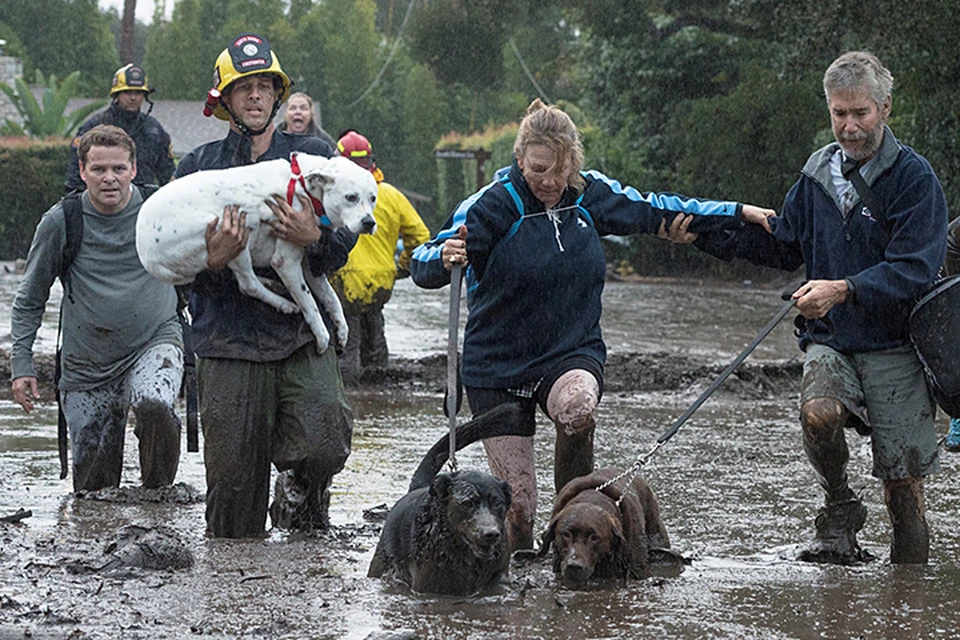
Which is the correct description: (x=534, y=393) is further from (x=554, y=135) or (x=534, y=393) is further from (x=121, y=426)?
(x=121, y=426)

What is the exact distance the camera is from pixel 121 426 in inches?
303

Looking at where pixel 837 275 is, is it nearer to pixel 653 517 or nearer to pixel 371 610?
pixel 653 517

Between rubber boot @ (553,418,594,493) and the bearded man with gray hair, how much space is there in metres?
0.95

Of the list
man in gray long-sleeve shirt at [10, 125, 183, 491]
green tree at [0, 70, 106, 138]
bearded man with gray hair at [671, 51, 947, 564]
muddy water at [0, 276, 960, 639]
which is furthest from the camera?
green tree at [0, 70, 106, 138]

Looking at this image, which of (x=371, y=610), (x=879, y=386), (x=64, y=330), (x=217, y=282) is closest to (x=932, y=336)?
(x=879, y=386)

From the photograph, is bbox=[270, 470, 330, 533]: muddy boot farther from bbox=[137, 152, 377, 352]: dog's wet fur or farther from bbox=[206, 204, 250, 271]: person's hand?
bbox=[206, 204, 250, 271]: person's hand

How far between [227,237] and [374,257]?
6.08m

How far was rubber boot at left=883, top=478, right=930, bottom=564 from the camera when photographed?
20.1 ft

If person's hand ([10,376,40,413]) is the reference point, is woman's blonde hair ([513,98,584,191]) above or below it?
above

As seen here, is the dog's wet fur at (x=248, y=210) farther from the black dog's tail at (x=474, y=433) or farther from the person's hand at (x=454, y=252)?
the black dog's tail at (x=474, y=433)

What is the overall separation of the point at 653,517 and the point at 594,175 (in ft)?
4.99

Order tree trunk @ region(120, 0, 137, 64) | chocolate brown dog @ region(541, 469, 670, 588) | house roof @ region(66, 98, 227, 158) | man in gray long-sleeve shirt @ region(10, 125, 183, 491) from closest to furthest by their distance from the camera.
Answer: chocolate brown dog @ region(541, 469, 670, 588) < man in gray long-sleeve shirt @ region(10, 125, 183, 491) < house roof @ region(66, 98, 227, 158) < tree trunk @ region(120, 0, 137, 64)

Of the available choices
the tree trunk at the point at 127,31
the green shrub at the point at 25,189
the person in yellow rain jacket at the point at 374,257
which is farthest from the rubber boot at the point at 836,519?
the tree trunk at the point at 127,31

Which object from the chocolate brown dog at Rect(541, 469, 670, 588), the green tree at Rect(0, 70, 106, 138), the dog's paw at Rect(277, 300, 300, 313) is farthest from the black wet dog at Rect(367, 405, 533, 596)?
the green tree at Rect(0, 70, 106, 138)
